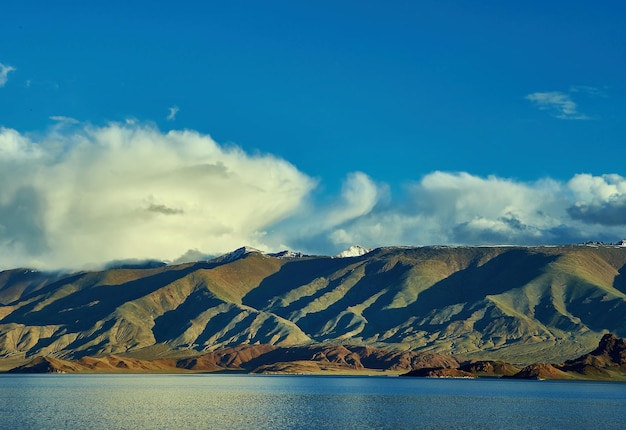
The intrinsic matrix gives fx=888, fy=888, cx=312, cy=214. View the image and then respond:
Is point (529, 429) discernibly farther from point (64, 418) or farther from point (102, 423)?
point (64, 418)

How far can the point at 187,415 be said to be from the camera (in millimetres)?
198750

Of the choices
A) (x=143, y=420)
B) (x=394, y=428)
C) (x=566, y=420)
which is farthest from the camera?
(x=566, y=420)

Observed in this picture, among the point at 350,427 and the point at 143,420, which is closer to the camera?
the point at 350,427

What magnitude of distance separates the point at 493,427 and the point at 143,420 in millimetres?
71428

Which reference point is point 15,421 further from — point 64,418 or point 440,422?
point 440,422

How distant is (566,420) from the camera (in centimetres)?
19700

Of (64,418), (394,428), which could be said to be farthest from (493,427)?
(64,418)

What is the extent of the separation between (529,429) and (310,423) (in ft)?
143

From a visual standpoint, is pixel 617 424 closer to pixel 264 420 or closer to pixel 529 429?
pixel 529 429

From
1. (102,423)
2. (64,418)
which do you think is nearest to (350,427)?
(102,423)

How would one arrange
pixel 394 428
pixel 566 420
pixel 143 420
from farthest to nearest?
pixel 566 420, pixel 143 420, pixel 394 428

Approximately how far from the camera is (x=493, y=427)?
176 meters

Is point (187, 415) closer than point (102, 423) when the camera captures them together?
No

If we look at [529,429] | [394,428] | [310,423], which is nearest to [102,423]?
[310,423]
